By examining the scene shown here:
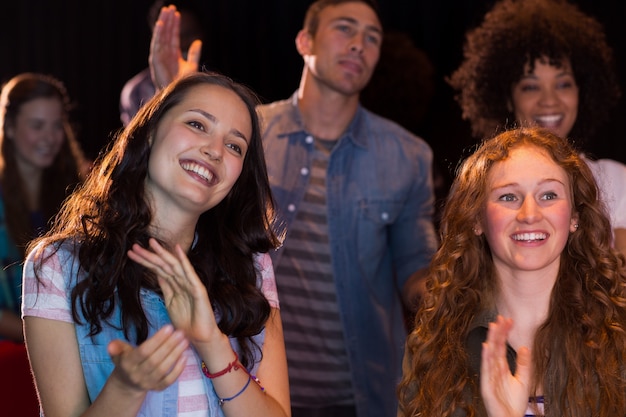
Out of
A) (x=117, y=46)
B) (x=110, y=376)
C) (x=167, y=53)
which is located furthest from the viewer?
(x=117, y=46)

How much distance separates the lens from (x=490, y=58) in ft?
13.2

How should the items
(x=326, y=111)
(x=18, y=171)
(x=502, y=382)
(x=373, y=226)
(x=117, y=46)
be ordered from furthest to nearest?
(x=117, y=46) < (x=18, y=171) < (x=326, y=111) < (x=373, y=226) < (x=502, y=382)

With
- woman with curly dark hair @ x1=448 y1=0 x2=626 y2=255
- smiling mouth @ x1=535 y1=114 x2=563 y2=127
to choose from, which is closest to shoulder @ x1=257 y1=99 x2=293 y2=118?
woman with curly dark hair @ x1=448 y1=0 x2=626 y2=255

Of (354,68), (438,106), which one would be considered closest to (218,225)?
(354,68)

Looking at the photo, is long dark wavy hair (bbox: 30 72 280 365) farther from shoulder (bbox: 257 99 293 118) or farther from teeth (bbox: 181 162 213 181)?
shoulder (bbox: 257 99 293 118)

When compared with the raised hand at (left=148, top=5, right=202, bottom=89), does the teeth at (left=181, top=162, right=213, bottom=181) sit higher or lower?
lower

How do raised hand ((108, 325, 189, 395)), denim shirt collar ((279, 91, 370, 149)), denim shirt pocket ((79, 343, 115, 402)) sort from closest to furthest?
raised hand ((108, 325, 189, 395)) → denim shirt pocket ((79, 343, 115, 402)) → denim shirt collar ((279, 91, 370, 149))

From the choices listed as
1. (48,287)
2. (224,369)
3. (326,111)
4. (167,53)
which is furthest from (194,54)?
(224,369)

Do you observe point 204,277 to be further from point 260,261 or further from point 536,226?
point 536,226

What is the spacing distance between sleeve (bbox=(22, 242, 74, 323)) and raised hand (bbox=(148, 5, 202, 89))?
122cm

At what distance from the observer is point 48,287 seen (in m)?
2.47

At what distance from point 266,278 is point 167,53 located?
1175mm

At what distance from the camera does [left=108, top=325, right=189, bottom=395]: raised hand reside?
2223 mm

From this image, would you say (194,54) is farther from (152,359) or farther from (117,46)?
(117,46)
